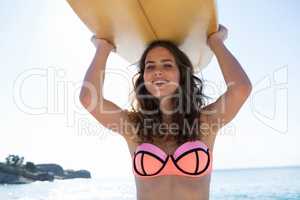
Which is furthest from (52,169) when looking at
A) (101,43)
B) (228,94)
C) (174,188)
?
(228,94)

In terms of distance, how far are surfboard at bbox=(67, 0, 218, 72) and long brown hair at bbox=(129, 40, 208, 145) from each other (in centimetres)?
10

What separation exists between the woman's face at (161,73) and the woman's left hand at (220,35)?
303 mm

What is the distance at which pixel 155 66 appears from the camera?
2.45 m

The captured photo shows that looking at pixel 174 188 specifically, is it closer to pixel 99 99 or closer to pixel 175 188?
pixel 175 188

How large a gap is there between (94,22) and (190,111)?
0.81m

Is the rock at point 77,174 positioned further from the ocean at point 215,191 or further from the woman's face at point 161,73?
the woman's face at point 161,73

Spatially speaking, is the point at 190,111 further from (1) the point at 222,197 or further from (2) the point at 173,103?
(1) the point at 222,197

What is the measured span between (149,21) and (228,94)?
2.11 ft

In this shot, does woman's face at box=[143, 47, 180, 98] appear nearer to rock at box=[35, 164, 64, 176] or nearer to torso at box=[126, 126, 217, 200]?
torso at box=[126, 126, 217, 200]

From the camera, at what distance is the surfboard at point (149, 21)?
2.32 metres

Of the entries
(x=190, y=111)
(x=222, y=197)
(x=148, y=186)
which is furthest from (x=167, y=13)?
(x=222, y=197)

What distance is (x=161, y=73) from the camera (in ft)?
7.82

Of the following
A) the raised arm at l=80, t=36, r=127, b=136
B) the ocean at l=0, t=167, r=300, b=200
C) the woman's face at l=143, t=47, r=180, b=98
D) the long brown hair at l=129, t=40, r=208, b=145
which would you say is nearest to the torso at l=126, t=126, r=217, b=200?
the long brown hair at l=129, t=40, r=208, b=145

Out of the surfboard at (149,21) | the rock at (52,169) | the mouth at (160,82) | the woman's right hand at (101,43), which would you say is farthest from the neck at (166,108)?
the rock at (52,169)
